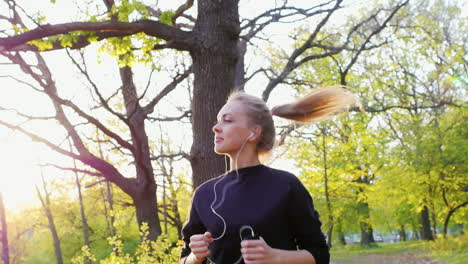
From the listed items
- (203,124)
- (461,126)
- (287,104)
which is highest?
(461,126)

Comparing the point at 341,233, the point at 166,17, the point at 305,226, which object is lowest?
the point at 305,226

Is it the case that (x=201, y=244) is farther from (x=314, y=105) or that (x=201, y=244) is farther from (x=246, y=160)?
(x=314, y=105)

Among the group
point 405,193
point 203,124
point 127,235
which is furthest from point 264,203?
point 127,235

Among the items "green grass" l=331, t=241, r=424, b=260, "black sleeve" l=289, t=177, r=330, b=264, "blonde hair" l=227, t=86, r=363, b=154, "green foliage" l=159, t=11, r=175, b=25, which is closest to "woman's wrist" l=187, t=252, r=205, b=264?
"black sleeve" l=289, t=177, r=330, b=264

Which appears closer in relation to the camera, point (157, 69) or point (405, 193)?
point (157, 69)

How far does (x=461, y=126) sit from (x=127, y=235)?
18.9 metres

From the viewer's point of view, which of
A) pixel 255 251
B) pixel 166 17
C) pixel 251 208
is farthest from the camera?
pixel 166 17

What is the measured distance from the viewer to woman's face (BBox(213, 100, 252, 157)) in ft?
9.13

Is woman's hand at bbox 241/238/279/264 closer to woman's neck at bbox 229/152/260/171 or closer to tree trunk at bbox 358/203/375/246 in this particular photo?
woman's neck at bbox 229/152/260/171

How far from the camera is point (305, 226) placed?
2570 mm

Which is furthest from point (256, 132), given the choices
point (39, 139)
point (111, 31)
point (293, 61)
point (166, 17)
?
point (293, 61)

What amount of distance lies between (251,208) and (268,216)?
0.10 m

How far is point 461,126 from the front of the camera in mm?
19094

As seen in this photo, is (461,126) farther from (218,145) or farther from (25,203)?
(25,203)
